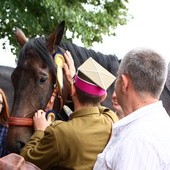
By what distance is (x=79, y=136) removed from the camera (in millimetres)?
3891

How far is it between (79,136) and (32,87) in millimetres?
1552

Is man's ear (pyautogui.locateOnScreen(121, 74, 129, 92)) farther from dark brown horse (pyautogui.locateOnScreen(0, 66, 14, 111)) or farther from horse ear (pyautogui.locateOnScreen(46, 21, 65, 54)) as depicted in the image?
dark brown horse (pyautogui.locateOnScreen(0, 66, 14, 111))

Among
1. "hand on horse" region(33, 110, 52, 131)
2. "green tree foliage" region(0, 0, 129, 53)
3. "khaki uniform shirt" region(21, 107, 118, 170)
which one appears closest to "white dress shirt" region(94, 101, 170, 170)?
"khaki uniform shirt" region(21, 107, 118, 170)

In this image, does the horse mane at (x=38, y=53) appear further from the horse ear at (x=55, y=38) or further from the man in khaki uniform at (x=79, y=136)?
the man in khaki uniform at (x=79, y=136)

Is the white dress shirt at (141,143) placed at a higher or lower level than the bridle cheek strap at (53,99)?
higher

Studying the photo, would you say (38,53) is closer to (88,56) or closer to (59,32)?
(59,32)

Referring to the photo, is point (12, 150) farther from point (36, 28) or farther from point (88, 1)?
point (88, 1)

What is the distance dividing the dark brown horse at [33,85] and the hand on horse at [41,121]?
7.4 inches

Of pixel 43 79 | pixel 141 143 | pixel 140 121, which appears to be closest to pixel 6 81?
pixel 43 79

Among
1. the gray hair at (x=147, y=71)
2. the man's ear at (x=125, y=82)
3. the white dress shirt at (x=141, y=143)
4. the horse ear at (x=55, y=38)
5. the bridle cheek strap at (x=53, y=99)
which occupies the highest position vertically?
the gray hair at (x=147, y=71)

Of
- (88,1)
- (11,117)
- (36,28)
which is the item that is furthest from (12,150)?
(88,1)

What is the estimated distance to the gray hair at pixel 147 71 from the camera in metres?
2.89

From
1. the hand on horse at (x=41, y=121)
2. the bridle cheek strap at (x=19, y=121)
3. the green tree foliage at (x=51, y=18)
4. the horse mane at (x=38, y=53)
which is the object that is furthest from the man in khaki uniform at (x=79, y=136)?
the green tree foliage at (x=51, y=18)

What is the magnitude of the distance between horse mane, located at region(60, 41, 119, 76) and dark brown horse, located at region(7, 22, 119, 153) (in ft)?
0.07
